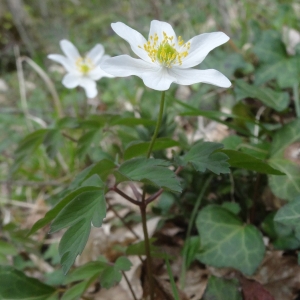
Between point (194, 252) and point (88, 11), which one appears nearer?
point (194, 252)

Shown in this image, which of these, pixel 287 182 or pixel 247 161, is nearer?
pixel 247 161

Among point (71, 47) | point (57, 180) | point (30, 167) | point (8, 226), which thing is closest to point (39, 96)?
point (30, 167)

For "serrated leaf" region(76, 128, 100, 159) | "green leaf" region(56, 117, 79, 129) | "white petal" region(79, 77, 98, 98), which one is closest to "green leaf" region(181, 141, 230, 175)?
"serrated leaf" region(76, 128, 100, 159)

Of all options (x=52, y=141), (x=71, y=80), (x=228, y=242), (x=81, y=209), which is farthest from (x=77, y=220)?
(x=71, y=80)

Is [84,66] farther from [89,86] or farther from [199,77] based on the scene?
[199,77]

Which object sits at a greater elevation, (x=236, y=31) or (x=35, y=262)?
(x=236, y=31)

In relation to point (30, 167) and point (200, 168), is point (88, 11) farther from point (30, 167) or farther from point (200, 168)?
point (200, 168)

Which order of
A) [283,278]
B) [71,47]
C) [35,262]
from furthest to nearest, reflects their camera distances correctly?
1. [71,47]
2. [35,262]
3. [283,278]
